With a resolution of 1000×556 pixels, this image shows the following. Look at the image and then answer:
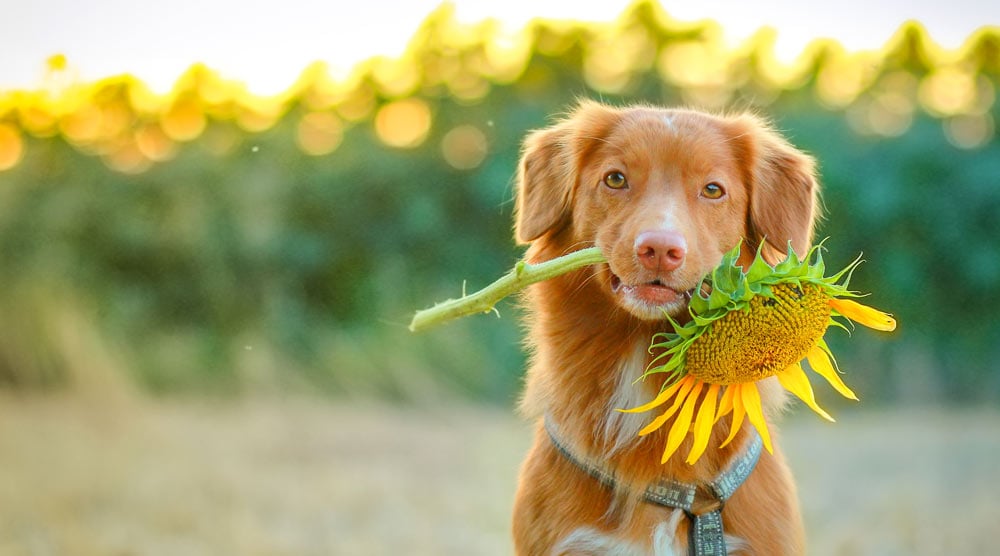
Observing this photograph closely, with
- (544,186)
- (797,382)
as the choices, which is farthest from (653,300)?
(544,186)

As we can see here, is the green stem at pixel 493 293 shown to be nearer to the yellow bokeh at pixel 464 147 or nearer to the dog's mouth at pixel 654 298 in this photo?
the dog's mouth at pixel 654 298

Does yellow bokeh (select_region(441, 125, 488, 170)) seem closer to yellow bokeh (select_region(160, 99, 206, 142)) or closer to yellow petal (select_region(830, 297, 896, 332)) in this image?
yellow bokeh (select_region(160, 99, 206, 142))

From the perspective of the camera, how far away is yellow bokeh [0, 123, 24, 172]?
7.48 m

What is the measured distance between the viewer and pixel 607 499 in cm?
347

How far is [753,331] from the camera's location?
2893 mm

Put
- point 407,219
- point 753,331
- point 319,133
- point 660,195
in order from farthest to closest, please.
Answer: point 407,219 < point 319,133 < point 660,195 < point 753,331

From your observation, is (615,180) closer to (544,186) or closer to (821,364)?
(544,186)

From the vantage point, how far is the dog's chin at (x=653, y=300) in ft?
10.3

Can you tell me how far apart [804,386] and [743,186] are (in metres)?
0.89

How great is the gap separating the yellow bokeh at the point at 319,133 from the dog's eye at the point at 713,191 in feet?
21.0

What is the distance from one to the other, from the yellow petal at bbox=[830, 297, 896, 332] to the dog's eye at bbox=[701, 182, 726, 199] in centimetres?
62

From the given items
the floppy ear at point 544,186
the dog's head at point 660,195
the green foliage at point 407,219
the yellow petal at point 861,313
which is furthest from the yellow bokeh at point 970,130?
the yellow petal at point 861,313

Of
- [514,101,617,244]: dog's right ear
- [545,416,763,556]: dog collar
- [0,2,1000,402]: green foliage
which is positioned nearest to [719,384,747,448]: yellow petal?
[545,416,763,556]: dog collar

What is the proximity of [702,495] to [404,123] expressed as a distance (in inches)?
268
